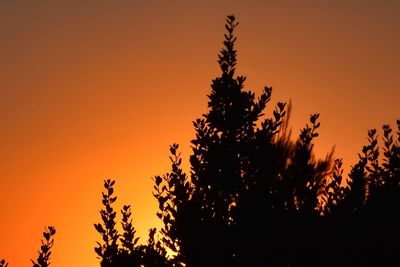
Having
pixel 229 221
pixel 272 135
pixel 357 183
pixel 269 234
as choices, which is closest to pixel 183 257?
pixel 229 221

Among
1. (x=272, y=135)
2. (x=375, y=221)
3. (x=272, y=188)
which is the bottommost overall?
(x=375, y=221)

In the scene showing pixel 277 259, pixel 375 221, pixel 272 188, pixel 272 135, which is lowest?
pixel 277 259

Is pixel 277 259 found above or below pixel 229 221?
below

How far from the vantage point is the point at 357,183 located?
31.8 feet

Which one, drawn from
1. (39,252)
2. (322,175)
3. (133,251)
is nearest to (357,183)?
(322,175)

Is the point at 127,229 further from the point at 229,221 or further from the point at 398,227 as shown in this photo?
the point at 398,227

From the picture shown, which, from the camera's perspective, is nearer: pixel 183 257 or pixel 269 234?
pixel 269 234

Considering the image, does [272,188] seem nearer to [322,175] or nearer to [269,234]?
[269,234]

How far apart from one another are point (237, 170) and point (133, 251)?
2411 millimetres

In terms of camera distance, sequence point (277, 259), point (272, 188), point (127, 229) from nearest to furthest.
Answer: point (277, 259)
point (272, 188)
point (127, 229)

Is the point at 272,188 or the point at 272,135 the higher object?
the point at 272,135

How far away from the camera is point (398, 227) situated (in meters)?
8.56

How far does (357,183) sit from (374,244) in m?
1.69

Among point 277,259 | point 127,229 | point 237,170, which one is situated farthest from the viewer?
point 127,229
